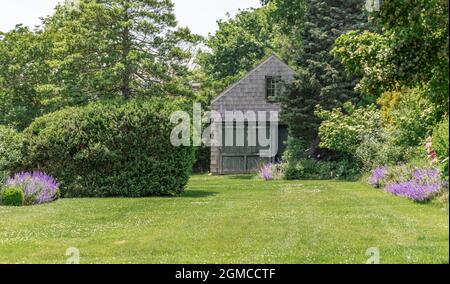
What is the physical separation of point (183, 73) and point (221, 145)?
576cm

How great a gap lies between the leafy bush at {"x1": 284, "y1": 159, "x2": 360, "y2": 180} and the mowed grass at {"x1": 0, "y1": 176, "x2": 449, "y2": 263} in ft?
32.0

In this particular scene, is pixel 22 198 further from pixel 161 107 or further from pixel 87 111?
pixel 161 107

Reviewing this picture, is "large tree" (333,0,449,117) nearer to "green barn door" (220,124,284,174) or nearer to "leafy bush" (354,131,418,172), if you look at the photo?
"leafy bush" (354,131,418,172)

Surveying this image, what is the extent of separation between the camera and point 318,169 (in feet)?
93.9

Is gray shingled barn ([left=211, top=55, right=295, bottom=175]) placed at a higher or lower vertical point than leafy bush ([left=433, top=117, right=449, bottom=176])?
higher

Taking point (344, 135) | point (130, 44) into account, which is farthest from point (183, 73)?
point (344, 135)

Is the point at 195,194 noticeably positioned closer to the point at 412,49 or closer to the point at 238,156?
the point at 412,49

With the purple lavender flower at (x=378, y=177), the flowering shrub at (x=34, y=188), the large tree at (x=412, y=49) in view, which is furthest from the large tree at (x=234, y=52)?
the large tree at (x=412, y=49)

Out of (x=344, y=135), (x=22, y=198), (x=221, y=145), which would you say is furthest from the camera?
(x=221, y=145)

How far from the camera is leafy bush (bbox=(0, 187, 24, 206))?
1711cm

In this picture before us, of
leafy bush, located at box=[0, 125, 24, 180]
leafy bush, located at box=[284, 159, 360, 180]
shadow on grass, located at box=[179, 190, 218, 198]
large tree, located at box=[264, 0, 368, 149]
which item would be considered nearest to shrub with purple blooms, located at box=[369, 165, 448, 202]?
shadow on grass, located at box=[179, 190, 218, 198]

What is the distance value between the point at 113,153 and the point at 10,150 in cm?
341

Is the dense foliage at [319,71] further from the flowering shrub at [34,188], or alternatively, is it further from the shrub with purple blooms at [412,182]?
the flowering shrub at [34,188]

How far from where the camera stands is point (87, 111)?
1989 cm
